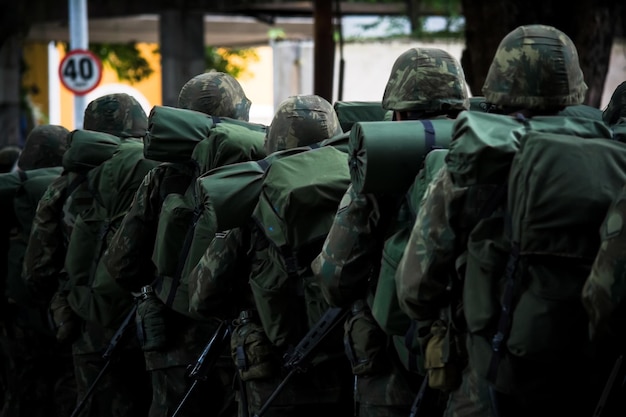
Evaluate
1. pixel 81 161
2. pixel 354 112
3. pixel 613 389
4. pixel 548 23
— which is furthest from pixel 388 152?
pixel 548 23


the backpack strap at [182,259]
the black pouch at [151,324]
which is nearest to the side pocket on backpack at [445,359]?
the backpack strap at [182,259]

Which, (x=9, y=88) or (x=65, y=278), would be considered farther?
(x=9, y=88)

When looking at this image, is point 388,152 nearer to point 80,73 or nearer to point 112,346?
point 112,346

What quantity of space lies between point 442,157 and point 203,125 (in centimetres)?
253

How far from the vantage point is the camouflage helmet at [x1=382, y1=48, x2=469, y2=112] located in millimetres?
5801

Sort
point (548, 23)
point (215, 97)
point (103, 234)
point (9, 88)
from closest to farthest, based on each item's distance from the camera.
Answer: point (215, 97) → point (103, 234) → point (548, 23) → point (9, 88)

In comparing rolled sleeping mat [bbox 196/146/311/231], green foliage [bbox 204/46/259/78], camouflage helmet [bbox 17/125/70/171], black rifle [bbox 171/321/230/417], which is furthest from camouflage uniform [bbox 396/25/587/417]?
green foliage [bbox 204/46/259/78]

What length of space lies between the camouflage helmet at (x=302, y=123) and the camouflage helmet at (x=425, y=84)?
31.1 inches

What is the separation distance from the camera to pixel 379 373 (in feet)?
18.4

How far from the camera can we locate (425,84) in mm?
5801

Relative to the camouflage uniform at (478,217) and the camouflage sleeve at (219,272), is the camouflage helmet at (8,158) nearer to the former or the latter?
the camouflage sleeve at (219,272)

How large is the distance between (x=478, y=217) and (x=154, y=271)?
3598 millimetres

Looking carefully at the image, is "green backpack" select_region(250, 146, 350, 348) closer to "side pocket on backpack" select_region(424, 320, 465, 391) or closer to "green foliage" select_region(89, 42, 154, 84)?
"side pocket on backpack" select_region(424, 320, 465, 391)

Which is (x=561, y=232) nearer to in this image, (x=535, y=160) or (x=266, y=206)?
(x=535, y=160)
